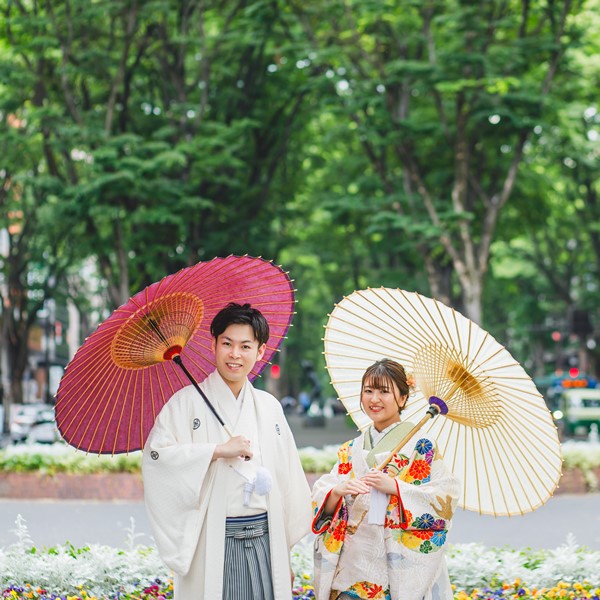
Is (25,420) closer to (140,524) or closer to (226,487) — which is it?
(140,524)

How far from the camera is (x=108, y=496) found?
41.8 ft

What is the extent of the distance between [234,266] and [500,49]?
12.9 m

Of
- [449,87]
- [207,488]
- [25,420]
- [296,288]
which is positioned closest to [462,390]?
[207,488]

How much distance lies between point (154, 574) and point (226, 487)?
8.17 ft

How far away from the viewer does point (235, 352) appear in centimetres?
420

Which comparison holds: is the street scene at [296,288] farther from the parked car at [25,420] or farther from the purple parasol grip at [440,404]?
the parked car at [25,420]

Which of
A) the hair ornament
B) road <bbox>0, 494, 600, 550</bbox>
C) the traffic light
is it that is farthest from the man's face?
the traffic light

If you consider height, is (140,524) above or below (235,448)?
below

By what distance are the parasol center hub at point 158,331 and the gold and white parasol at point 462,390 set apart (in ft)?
2.16

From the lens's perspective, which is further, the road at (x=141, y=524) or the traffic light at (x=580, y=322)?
the traffic light at (x=580, y=322)

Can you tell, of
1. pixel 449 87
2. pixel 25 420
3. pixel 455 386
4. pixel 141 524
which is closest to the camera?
pixel 455 386

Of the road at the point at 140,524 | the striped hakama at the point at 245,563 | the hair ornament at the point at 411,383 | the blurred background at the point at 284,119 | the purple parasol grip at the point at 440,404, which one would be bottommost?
the road at the point at 140,524

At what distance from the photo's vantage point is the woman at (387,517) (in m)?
4.15

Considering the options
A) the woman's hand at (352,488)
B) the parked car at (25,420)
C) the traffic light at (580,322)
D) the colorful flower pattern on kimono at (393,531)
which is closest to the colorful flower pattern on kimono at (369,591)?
the colorful flower pattern on kimono at (393,531)
